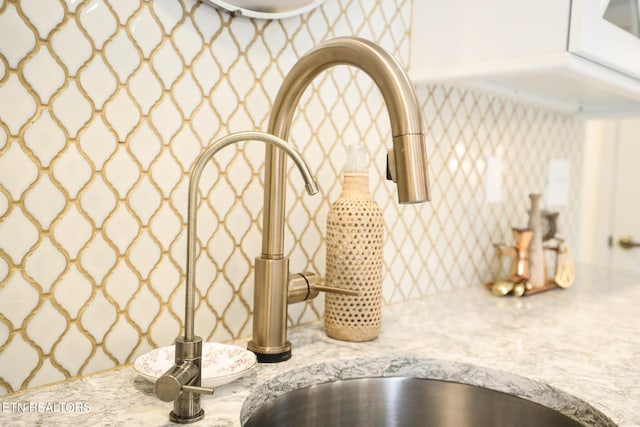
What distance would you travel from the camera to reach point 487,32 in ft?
3.94

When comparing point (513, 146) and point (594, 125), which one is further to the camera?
point (594, 125)

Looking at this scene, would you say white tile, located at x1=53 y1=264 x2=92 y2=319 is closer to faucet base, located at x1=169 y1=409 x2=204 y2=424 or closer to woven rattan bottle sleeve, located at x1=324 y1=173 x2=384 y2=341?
faucet base, located at x1=169 y1=409 x2=204 y2=424

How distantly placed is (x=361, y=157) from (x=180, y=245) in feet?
A: 1.25

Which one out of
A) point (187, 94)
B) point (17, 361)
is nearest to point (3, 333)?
point (17, 361)

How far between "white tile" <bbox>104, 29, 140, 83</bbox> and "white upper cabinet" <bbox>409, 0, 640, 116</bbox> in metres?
0.72

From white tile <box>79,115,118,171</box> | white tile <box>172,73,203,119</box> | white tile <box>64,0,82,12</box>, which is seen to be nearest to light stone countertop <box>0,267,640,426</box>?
white tile <box>79,115,118,171</box>

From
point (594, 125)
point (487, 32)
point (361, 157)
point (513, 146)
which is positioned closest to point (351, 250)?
point (361, 157)

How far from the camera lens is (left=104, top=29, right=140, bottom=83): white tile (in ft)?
2.77

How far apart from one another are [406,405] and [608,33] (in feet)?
2.82

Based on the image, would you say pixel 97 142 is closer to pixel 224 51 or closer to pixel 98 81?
pixel 98 81

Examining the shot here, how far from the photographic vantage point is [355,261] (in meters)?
1.01

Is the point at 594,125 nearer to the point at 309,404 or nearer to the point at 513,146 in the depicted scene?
the point at 513,146

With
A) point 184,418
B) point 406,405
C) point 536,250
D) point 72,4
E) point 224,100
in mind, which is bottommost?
point 406,405

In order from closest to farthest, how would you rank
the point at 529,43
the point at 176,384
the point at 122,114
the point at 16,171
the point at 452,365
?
the point at 176,384 → the point at 16,171 → the point at 122,114 → the point at 452,365 → the point at 529,43
